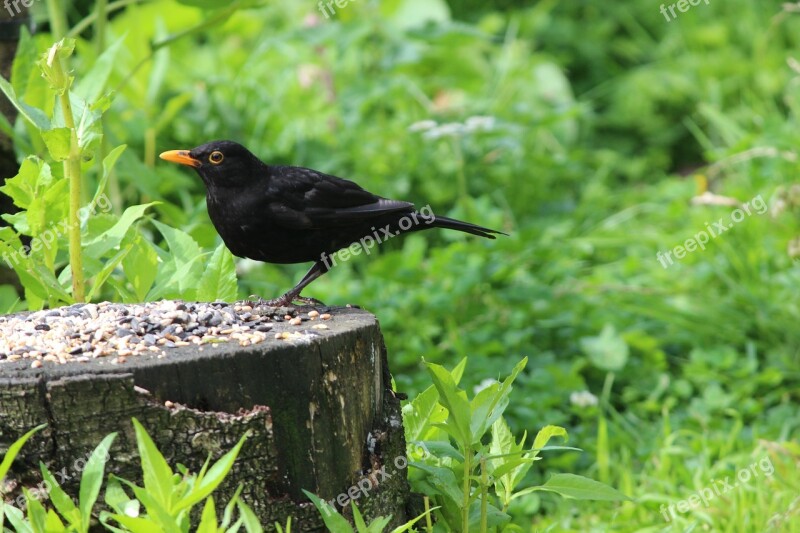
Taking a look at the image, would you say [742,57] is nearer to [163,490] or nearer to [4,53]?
[4,53]

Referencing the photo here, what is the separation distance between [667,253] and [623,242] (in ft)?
1.33

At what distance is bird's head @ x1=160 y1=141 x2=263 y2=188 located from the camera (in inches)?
114

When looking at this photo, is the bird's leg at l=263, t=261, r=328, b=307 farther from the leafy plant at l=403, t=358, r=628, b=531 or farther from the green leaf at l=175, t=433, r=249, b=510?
the green leaf at l=175, t=433, r=249, b=510

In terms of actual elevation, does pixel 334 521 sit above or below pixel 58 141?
below

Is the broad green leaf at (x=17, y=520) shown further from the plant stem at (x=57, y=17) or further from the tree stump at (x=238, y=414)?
the plant stem at (x=57, y=17)

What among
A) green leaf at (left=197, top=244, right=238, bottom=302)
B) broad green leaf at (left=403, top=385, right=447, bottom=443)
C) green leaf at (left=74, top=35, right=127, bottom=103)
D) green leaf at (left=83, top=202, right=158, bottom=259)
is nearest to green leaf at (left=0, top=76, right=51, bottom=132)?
green leaf at (left=83, top=202, right=158, bottom=259)

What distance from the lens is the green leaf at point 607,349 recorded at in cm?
424

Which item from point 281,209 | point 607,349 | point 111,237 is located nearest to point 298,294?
point 281,209

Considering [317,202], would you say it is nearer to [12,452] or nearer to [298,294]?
[298,294]

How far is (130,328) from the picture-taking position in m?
2.32
